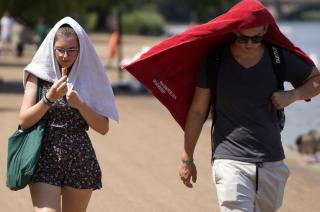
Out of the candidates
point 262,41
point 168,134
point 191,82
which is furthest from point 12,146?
point 168,134

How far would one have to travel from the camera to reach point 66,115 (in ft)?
19.7

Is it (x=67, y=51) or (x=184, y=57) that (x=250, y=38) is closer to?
(x=184, y=57)

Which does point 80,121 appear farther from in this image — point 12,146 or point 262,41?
point 262,41

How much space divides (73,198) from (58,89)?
0.72 meters

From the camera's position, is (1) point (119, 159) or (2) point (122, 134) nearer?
(1) point (119, 159)

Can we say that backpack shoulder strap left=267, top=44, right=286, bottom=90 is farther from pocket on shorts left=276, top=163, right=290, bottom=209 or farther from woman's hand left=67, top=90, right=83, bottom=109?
woman's hand left=67, top=90, right=83, bottom=109

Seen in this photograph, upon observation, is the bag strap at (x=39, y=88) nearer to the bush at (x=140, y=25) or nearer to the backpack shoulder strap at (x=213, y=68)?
the backpack shoulder strap at (x=213, y=68)

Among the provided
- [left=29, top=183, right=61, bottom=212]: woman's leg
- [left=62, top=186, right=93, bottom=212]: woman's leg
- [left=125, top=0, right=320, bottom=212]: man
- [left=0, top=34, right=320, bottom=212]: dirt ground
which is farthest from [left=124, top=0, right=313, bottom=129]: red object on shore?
[left=0, top=34, right=320, bottom=212]: dirt ground

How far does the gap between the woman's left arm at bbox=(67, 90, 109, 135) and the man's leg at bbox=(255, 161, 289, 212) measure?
0.94 meters

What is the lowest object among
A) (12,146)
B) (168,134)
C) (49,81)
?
(168,134)

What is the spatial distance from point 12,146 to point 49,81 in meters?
0.43

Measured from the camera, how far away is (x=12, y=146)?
19.7ft

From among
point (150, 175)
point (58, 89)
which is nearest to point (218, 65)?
point (58, 89)

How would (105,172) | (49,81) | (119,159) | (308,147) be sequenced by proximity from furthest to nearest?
(308,147)
(119,159)
(105,172)
(49,81)
